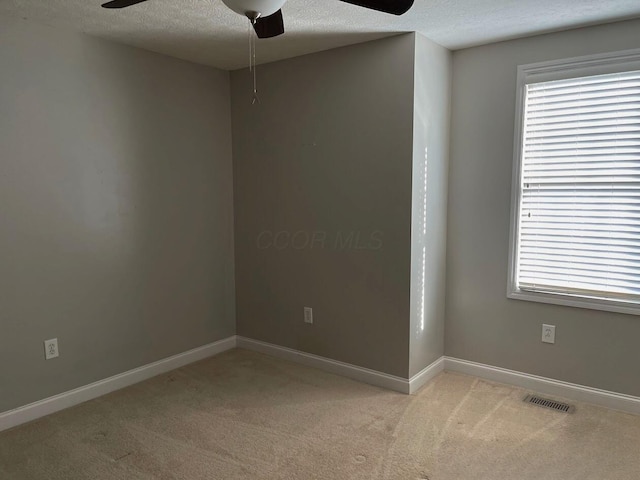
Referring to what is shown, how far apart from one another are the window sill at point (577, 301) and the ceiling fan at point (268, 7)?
2136mm

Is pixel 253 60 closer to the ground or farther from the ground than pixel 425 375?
farther from the ground

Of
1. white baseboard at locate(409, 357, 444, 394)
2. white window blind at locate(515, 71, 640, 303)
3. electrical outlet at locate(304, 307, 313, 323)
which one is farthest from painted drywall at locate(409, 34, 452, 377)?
electrical outlet at locate(304, 307, 313, 323)

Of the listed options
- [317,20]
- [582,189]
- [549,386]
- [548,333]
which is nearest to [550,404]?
[549,386]

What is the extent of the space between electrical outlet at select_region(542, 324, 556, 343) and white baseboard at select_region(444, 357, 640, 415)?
0.86 feet

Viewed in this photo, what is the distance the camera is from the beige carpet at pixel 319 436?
2.34 m

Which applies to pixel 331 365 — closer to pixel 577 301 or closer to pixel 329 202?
pixel 329 202

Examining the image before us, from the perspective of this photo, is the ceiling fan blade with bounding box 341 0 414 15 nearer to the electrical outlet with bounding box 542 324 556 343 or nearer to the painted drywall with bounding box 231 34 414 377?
the painted drywall with bounding box 231 34 414 377

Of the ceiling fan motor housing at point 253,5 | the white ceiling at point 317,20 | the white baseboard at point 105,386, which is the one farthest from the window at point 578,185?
the white baseboard at point 105,386

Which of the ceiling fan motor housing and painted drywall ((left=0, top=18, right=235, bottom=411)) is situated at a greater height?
the ceiling fan motor housing

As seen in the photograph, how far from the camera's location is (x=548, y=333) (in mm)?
3152

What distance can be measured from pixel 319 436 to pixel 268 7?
215cm

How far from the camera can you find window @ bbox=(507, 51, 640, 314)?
2811 mm

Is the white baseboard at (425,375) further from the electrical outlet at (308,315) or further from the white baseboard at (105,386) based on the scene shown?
the white baseboard at (105,386)

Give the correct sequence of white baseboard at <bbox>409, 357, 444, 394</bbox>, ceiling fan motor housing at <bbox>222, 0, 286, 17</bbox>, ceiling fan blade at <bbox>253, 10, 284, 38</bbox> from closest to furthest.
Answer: ceiling fan motor housing at <bbox>222, 0, 286, 17</bbox> → ceiling fan blade at <bbox>253, 10, 284, 38</bbox> → white baseboard at <bbox>409, 357, 444, 394</bbox>
